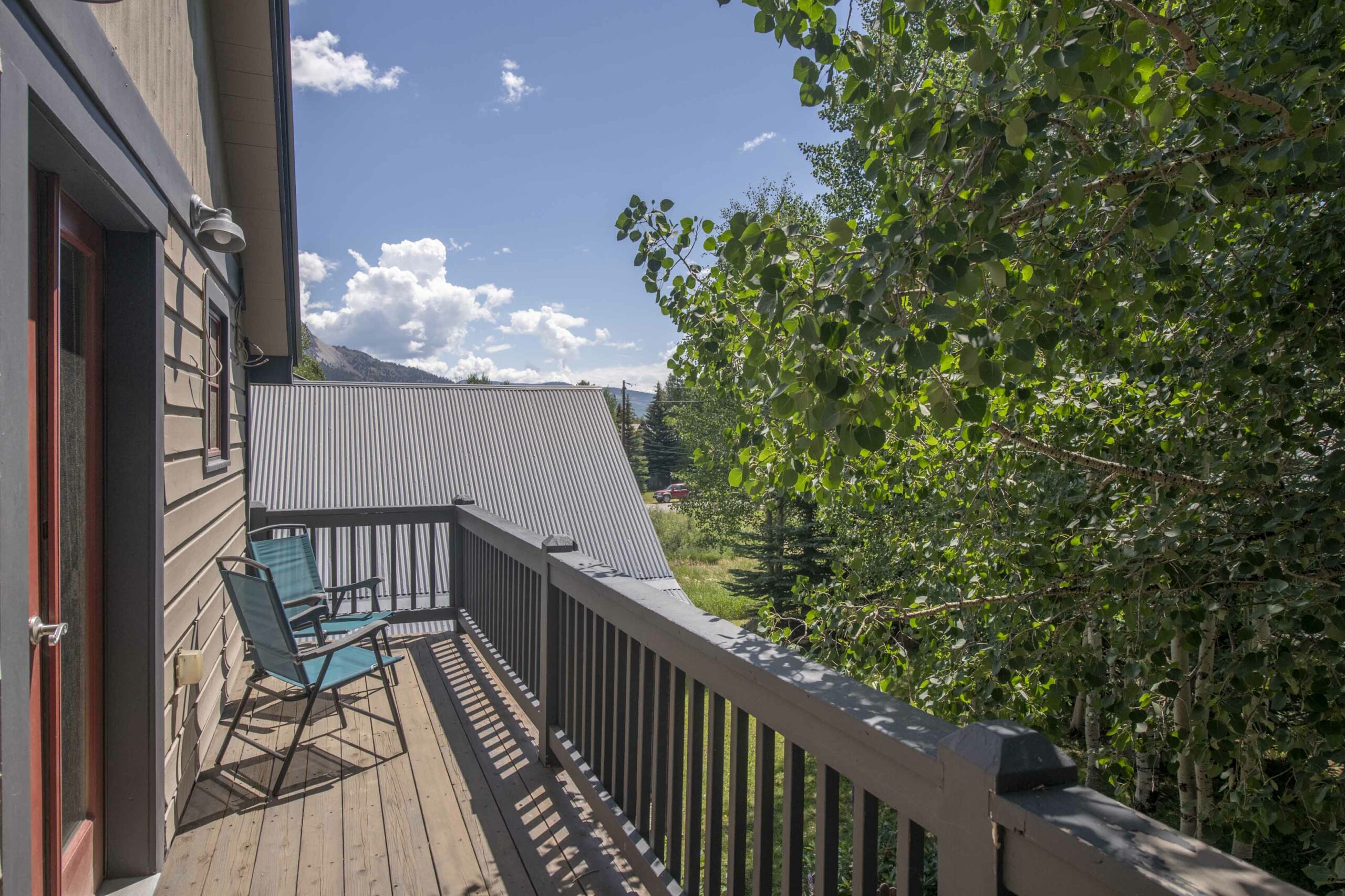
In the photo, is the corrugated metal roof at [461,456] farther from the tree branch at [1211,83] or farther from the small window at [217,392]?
the tree branch at [1211,83]

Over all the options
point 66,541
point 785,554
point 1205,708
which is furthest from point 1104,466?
point 785,554

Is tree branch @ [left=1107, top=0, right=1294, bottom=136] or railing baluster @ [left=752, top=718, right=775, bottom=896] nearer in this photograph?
tree branch @ [left=1107, top=0, right=1294, bottom=136]

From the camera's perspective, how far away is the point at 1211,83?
61.4 inches

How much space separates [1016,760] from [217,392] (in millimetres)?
4350

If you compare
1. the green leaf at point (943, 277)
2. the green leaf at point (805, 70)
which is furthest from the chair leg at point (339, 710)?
the green leaf at point (943, 277)

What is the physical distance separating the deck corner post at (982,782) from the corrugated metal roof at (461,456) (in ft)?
27.4

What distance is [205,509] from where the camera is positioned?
3457 mm

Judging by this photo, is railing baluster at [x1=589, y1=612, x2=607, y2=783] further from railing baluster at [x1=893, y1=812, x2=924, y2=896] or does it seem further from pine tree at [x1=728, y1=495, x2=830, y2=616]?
pine tree at [x1=728, y1=495, x2=830, y2=616]

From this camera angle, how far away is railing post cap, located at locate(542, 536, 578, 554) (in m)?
3.06

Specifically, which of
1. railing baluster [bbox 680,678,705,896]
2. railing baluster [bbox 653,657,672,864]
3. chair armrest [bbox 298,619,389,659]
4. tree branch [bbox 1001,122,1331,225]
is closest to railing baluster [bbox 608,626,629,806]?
railing baluster [bbox 653,657,672,864]

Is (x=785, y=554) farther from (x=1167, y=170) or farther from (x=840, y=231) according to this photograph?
(x=840, y=231)

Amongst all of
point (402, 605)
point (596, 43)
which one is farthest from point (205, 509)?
point (596, 43)

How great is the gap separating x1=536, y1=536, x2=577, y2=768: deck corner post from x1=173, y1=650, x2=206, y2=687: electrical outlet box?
126cm

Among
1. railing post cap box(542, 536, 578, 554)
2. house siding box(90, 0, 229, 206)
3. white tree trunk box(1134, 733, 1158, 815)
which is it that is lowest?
white tree trunk box(1134, 733, 1158, 815)
